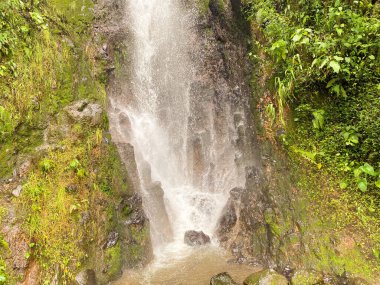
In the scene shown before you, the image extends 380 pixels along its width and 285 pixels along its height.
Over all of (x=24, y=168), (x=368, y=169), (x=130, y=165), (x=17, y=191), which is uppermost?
(x=130, y=165)

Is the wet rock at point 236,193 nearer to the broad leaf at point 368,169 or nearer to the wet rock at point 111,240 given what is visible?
the wet rock at point 111,240

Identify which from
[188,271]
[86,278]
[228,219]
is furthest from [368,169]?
[86,278]

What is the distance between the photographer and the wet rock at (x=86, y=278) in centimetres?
538

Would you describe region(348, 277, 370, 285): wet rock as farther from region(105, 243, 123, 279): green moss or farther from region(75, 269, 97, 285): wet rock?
region(75, 269, 97, 285): wet rock

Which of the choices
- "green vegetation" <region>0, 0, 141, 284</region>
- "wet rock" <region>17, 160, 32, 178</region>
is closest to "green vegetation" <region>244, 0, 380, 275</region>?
"green vegetation" <region>0, 0, 141, 284</region>

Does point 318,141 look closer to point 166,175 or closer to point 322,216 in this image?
point 322,216

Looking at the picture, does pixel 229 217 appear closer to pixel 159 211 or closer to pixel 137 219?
pixel 159 211

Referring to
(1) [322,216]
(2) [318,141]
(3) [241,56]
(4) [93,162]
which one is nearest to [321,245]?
(1) [322,216]

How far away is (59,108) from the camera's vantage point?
6797 mm

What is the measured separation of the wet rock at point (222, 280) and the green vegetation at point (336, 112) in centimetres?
202

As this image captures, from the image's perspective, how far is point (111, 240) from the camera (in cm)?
651

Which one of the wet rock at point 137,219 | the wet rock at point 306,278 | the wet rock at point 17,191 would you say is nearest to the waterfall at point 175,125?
the wet rock at point 137,219

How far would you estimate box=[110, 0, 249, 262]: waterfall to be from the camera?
8836mm

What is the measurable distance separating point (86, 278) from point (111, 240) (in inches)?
43.3
